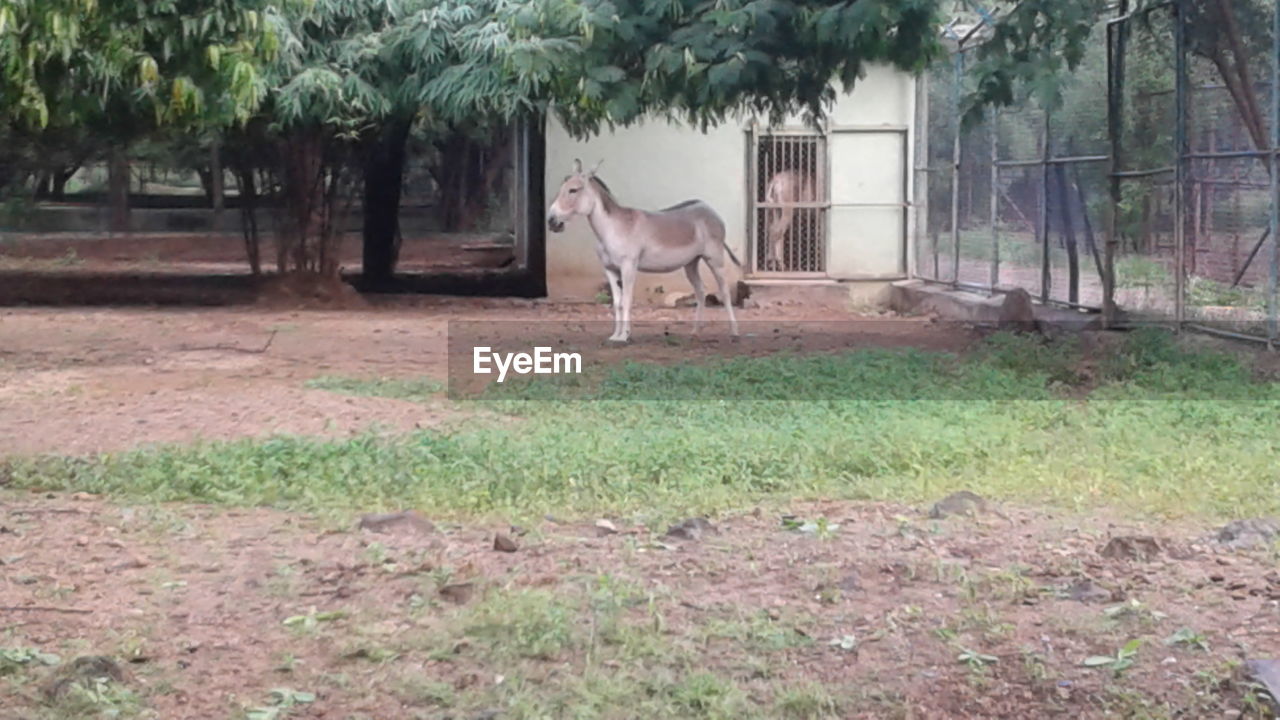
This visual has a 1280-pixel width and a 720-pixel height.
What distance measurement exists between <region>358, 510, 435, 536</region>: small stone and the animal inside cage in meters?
13.3

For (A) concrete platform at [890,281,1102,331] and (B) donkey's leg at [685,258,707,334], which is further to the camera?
(B) donkey's leg at [685,258,707,334]

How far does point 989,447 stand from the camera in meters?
8.77

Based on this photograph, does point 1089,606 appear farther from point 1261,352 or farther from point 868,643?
point 1261,352

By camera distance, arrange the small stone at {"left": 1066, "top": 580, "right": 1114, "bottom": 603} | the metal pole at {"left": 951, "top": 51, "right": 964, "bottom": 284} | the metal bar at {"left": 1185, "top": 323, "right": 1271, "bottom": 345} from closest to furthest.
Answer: the small stone at {"left": 1066, "top": 580, "right": 1114, "bottom": 603} → the metal bar at {"left": 1185, "top": 323, "right": 1271, "bottom": 345} → the metal pole at {"left": 951, "top": 51, "right": 964, "bottom": 284}

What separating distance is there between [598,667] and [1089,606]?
5.69 ft

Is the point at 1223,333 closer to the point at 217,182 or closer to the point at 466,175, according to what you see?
the point at 466,175

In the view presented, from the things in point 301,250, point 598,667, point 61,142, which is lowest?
point 598,667

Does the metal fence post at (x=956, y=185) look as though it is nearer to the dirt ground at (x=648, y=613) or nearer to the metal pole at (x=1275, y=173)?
the metal pole at (x=1275, y=173)

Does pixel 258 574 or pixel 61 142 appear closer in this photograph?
pixel 258 574

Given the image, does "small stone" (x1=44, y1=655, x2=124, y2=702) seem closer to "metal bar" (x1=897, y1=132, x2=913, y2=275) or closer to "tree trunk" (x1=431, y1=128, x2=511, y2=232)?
"metal bar" (x1=897, y1=132, x2=913, y2=275)

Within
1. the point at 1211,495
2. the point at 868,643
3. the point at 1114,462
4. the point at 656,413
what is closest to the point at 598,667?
the point at 868,643

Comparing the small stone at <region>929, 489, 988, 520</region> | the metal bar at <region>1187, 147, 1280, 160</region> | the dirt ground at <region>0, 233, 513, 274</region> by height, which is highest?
the metal bar at <region>1187, 147, 1280, 160</region>

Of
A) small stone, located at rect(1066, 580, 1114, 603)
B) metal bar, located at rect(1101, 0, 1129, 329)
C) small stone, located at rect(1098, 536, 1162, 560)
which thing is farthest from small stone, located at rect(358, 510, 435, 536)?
metal bar, located at rect(1101, 0, 1129, 329)

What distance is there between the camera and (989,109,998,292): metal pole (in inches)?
648
